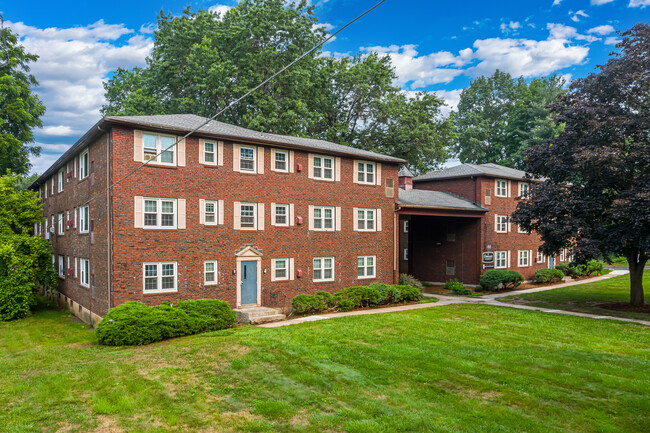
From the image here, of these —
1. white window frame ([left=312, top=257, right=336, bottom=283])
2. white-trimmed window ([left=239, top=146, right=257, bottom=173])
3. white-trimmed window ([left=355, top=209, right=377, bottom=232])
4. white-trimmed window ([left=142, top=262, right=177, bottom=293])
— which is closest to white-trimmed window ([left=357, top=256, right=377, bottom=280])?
white-trimmed window ([left=355, top=209, right=377, bottom=232])

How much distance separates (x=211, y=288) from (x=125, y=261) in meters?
3.53

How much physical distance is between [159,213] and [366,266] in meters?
11.0

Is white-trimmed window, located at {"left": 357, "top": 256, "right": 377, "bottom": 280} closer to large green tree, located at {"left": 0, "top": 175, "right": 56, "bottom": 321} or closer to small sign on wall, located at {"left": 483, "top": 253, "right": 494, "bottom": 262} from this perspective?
small sign on wall, located at {"left": 483, "top": 253, "right": 494, "bottom": 262}

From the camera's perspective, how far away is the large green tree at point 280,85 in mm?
35156

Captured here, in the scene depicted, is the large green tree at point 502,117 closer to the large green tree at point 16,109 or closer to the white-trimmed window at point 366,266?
the white-trimmed window at point 366,266

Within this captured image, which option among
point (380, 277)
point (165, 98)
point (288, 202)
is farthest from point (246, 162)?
point (165, 98)

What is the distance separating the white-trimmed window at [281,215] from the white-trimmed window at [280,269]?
67.3 inches

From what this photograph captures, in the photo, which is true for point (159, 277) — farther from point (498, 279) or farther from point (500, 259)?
point (500, 259)

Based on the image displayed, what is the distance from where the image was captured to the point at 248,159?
1972 cm

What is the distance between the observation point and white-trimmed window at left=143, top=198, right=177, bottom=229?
17109 mm

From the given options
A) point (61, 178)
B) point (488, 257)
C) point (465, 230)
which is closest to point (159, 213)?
point (61, 178)

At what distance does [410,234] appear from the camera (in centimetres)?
3381

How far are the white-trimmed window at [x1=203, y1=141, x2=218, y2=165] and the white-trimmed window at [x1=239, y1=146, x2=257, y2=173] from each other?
1.18 m

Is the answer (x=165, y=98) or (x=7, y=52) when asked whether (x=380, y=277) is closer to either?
(x=165, y=98)
